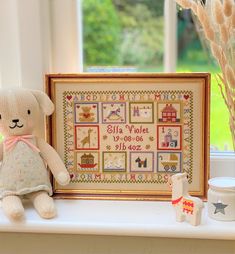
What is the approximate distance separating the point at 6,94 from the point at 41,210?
282 millimetres

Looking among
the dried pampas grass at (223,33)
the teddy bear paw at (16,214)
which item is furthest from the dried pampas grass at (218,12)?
the teddy bear paw at (16,214)

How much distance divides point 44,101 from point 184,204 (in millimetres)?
412

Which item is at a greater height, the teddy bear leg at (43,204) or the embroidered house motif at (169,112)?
the embroidered house motif at (169,112)

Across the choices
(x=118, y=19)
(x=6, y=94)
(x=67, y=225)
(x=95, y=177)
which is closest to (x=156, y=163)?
(x=95, y=177)

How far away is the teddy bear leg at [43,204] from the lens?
3.14 ft

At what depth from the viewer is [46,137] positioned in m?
1.08

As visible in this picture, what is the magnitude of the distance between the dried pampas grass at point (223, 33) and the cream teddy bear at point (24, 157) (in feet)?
1.33

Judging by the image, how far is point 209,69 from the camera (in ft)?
4.12

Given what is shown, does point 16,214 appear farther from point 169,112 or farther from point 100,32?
point 100,32

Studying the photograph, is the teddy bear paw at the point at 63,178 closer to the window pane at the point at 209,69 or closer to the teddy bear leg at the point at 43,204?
the teddy bear leg at the point at 43,204

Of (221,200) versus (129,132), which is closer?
(221,200)

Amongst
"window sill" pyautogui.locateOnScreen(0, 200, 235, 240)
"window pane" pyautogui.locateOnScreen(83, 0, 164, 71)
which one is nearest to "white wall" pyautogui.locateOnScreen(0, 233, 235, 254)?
"window sill" pyautogui.locateOnScreen(0, 200, 235, 240)

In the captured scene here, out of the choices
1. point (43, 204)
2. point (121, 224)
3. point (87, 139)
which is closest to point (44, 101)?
point (87, 139)

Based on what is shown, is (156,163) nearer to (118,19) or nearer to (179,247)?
(179,247)
